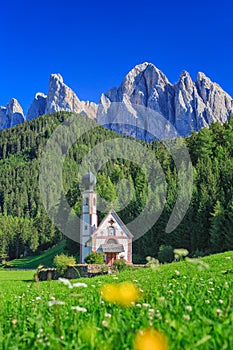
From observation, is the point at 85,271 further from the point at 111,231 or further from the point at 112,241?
the point at 111,231

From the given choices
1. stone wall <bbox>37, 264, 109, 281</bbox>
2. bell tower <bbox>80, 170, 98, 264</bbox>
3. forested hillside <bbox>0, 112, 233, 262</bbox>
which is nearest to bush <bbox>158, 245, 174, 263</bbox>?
forested hillside <bbox>0, 112, 233, 262</bbox>

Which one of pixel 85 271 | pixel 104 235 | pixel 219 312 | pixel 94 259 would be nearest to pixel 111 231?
pixel 104 235

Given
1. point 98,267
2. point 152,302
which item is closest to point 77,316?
point 152,302

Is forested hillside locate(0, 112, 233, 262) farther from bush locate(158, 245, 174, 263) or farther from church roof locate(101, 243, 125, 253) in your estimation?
church roof locate(101, 243, 125, 253)

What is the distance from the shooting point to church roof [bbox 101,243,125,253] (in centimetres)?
5375

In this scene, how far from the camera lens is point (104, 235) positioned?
55531mm

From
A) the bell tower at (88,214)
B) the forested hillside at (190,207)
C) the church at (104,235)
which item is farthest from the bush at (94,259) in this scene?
the bell tower at (88,214)

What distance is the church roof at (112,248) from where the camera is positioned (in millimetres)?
53750

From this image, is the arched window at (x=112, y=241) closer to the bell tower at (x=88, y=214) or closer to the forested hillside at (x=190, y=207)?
the bell tower at (x=88, y=214)

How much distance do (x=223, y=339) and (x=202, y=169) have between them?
57.1m

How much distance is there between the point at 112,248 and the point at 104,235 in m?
2.29

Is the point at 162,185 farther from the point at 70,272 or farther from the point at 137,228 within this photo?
the point at 70,272

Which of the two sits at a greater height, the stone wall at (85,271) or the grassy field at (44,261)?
the grassy field at (44,261)

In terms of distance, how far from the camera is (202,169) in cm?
5912
